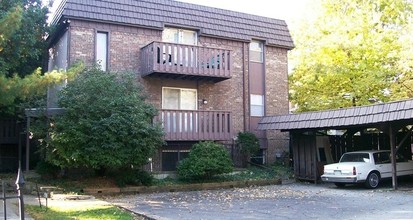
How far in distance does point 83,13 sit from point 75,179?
277 inches

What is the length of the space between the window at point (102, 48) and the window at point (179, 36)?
9.22 ft

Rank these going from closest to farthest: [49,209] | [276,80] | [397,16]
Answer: [49,209] → [276,80] → [397,16]

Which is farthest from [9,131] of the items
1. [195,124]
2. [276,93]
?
[276,93]

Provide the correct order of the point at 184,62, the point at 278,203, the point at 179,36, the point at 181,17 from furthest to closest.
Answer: the point at 179,36
the point at 181,17
the point at 184,62
the point at 278,203

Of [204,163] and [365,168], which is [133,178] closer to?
[204,163]

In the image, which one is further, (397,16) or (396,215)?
(397,16)

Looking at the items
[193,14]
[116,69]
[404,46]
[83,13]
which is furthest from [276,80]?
[83,13]

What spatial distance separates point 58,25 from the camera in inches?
813

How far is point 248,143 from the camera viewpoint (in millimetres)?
21625

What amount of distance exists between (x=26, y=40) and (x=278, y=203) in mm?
12884

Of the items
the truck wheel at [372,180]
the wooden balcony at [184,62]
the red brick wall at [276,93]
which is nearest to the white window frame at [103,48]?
the wooden balcony at [184,62]

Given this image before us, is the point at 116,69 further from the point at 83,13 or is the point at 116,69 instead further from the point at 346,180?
the point at 346,180

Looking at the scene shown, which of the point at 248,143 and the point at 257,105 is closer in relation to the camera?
the point at 248,143

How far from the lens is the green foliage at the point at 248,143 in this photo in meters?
21.6
